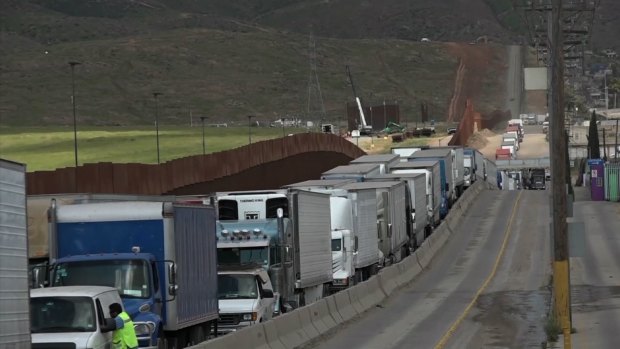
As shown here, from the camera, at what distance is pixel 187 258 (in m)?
24.9

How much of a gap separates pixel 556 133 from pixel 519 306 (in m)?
13.2

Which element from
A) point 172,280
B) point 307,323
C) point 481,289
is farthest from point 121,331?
point 481,289

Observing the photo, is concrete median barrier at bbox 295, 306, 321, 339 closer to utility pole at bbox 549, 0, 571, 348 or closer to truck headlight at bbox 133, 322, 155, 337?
utility pole at bbox 549, 0, 571, 348

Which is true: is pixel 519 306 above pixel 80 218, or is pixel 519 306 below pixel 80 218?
below

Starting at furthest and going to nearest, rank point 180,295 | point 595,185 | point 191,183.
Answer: point 595,185
point 191,183
point 180,295

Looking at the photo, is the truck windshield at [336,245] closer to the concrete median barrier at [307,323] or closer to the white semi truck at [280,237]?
the white semi truck at [280,237]

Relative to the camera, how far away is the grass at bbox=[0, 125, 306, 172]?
93062mm

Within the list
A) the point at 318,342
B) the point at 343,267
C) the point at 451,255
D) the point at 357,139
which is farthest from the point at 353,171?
the point at 357,139

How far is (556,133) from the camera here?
30.1 meters

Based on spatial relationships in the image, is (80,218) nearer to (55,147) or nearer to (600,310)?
(600,310)

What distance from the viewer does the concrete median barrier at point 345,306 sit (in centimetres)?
3612

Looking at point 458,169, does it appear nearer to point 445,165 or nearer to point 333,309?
point 445,165

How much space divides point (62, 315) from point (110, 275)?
3.44 meters

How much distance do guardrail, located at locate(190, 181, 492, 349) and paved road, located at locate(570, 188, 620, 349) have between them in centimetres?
631
